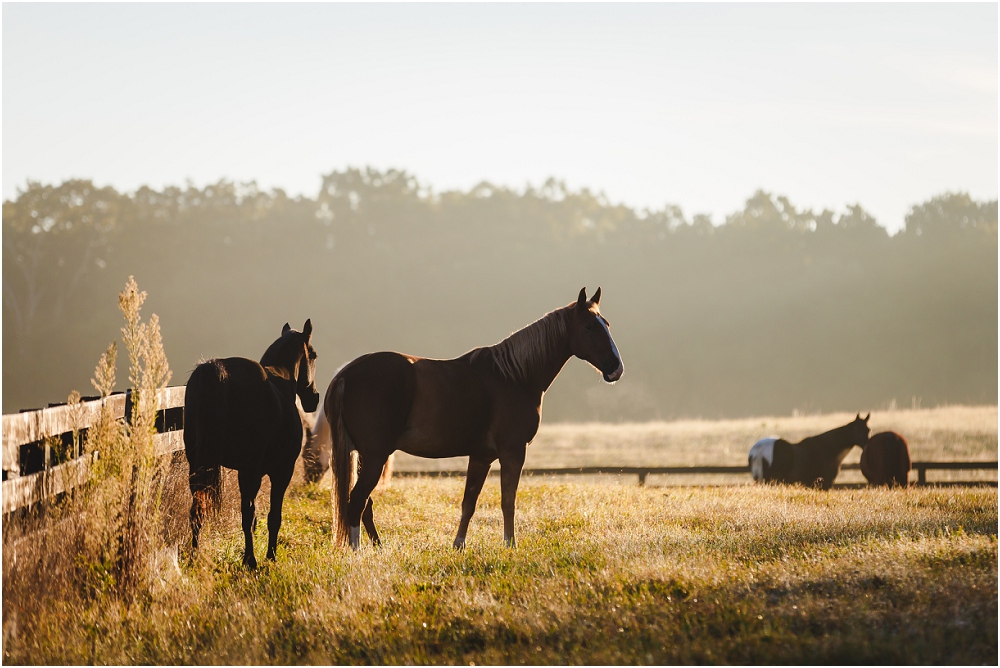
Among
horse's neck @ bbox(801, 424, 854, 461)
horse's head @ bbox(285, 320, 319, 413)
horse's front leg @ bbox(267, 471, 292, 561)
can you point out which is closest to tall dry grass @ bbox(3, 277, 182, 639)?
horse's front leg @ bbox(267, 471, 292, 561)

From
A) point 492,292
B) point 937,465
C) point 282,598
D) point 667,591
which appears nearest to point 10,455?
point 282,598

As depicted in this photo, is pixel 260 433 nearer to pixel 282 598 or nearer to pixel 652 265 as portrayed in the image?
pixel 282 598

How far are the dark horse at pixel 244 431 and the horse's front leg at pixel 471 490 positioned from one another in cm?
174

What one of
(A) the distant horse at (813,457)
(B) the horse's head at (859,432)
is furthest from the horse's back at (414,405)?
(B) the horse's head at (859,432)

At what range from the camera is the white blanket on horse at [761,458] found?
16.1 meters

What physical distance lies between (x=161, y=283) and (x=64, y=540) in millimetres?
75780

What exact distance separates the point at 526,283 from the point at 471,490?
2628 inches

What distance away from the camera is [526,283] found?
75.0 m

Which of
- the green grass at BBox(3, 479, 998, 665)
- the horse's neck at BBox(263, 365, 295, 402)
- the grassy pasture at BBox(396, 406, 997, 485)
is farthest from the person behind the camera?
the grassy pasture at BBox(396, 406, 997, 485)

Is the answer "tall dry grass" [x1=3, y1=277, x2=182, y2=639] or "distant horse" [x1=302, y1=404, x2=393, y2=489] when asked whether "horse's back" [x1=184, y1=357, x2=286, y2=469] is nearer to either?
"tall dry grass" [x1=3, y1=277, x2=182, y2=639]

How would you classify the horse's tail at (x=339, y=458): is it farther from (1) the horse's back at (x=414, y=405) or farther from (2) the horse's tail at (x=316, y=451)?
(2) the horse's tail at (x=316, y=451)

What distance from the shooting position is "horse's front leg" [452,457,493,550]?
329 inches

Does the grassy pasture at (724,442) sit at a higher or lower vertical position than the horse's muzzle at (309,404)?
lower

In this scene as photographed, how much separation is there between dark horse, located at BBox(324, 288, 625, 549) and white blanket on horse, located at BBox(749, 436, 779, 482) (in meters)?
8.77
